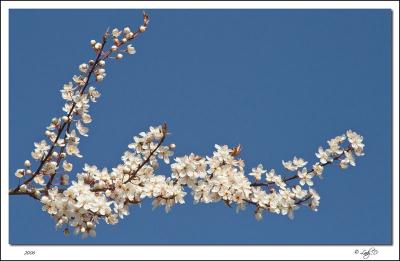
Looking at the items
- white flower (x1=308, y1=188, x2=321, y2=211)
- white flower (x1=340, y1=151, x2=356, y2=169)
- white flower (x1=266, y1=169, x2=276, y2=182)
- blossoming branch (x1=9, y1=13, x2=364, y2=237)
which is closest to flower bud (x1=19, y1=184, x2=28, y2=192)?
blossoming branch (x1=9, y1=13, x2=364, y2=237)

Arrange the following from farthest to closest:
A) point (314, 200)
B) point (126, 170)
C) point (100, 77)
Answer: point (100, 77) < point (314, 200) < point (126, 170)

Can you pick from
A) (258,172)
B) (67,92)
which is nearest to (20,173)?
(67,92)

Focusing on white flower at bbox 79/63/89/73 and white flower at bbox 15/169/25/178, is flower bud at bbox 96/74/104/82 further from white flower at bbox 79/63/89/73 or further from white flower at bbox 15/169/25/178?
white flower at bbox 15/169/25/178

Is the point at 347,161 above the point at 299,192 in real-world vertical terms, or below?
above

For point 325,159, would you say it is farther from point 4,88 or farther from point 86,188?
point 4,88

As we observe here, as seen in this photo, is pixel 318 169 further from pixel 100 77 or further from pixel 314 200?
pixel 100 77

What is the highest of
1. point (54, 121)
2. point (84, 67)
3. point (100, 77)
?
point (84, 67)

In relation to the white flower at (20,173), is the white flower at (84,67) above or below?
above

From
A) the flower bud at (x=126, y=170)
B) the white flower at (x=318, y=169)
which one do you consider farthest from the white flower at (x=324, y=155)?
the flower bud at (x=126, y=170)

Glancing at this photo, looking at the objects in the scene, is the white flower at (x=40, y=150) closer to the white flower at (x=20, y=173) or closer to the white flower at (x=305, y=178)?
the white flower at (x=20, y=173)

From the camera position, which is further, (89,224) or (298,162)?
(298,162)

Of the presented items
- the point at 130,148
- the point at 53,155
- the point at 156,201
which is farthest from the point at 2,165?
the point at 156,201

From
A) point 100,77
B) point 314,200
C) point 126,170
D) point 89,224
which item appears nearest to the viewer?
point 89,224
